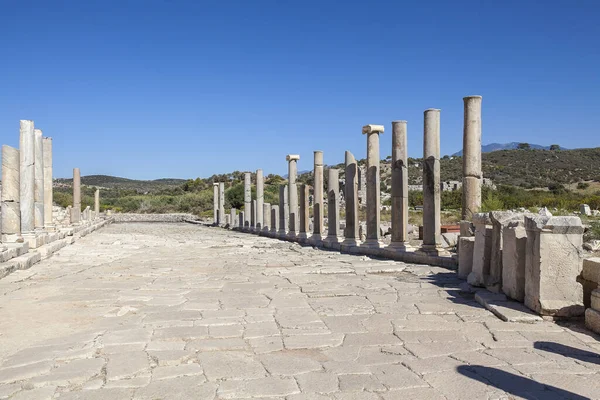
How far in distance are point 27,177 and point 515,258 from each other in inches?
507

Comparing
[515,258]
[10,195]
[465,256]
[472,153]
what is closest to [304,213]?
[472,153]

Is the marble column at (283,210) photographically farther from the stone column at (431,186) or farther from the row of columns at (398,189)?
the stone column at (431,186)

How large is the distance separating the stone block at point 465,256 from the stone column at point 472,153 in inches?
92.8

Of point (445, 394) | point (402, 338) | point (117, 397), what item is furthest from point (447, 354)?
point (117, 397)

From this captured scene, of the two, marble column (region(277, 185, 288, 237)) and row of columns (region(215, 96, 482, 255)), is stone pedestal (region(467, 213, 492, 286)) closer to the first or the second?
row of columns (region(215, 96, 482, 255))

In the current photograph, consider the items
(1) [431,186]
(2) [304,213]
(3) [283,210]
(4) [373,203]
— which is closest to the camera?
(1) [431,186]

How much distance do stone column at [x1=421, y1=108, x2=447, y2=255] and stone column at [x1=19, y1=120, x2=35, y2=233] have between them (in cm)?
1026

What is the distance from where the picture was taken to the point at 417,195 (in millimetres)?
38469

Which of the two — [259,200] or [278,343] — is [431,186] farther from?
[259,200]

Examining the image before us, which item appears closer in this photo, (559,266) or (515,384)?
(515,384)

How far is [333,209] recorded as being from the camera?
1697 centimetres

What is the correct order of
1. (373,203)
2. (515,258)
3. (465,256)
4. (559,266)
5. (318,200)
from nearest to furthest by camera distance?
(559,266) → (515,258) → (465,256) → (373,203) → (318,200)

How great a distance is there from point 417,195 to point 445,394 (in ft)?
116

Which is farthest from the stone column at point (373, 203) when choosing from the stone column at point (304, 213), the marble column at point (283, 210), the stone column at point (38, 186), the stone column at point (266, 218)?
the stone column at point (266, 218)
